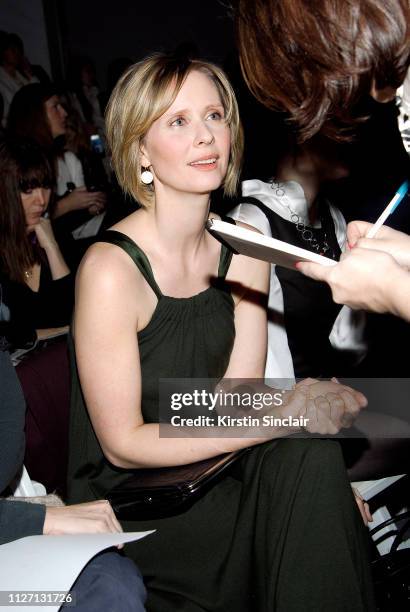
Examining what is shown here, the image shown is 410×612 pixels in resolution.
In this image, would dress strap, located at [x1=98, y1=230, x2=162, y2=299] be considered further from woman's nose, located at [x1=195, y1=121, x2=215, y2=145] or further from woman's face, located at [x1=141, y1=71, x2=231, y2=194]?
woman's nose, located at [x1=195, y1=121, x2=215, y2=145]

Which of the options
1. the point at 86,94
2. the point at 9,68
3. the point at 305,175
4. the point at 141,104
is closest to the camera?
the point at 141,104

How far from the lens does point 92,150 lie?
199 inches

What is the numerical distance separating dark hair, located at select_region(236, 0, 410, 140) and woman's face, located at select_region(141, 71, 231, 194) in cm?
46

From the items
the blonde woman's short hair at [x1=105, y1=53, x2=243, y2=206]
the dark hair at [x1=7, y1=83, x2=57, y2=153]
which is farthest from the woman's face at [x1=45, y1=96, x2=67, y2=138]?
the blonde woman's short hair at [x1=105, y1=53, x2=243, y2=206]

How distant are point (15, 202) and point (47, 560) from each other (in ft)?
6.39

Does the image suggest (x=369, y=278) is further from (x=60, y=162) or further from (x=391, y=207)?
(x=60, y=162)

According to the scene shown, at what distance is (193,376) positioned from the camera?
1852 mm

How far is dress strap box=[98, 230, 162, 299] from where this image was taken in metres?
1.75

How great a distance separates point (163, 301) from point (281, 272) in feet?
1.66

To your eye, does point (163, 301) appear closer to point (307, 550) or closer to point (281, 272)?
point (281, 272)

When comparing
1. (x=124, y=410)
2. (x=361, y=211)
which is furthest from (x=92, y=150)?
(x=124, y=410)

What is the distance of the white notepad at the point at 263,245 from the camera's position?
1.19 metres

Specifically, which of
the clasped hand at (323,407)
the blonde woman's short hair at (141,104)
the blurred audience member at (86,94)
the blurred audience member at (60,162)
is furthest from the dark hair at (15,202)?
the blurred audience member at (86,94)

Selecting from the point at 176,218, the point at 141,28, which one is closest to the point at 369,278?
the point at 176,218
